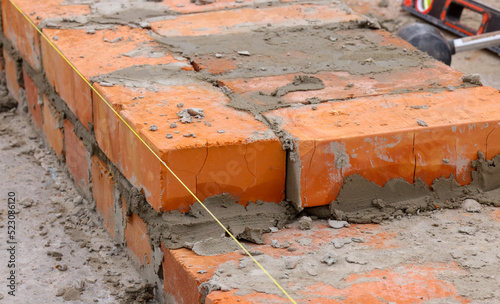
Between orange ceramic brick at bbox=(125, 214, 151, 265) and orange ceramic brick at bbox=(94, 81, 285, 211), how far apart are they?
0.24 meters

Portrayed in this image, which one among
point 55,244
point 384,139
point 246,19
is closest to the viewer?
point 384,139

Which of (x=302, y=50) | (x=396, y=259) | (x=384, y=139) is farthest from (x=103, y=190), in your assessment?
(x=396, y=259)

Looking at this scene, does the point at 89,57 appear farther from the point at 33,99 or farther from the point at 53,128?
the point at 33,99

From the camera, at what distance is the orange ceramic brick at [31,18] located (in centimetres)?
495

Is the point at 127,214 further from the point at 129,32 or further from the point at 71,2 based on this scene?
the point at 71,2

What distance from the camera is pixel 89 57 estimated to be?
14.2 ft

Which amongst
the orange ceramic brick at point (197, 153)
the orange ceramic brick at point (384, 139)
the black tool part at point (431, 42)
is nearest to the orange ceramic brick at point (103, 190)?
the orange ceramic brick at point (197, 153)

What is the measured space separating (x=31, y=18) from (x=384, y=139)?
9.02ft

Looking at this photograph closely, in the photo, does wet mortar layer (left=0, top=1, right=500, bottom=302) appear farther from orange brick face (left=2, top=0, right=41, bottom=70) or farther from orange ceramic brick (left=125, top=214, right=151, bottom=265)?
orange brick face (left=2, top=0, right=41, bottom=70)

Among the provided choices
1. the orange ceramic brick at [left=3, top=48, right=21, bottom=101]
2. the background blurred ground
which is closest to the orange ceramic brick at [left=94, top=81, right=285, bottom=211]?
the orange ceramic brick at [left=3, top=48, right=21, bottom=101]

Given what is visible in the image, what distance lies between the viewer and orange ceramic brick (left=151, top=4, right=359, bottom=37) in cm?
486

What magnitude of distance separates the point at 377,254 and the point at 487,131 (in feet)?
3.08

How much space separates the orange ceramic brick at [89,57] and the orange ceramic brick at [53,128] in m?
0.25

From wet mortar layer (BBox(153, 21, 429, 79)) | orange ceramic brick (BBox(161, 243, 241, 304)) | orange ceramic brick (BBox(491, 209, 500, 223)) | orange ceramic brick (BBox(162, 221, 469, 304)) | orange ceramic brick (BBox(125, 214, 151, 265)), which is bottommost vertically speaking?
orange ceramic brick (BBox(125, 214, 151, 265))
